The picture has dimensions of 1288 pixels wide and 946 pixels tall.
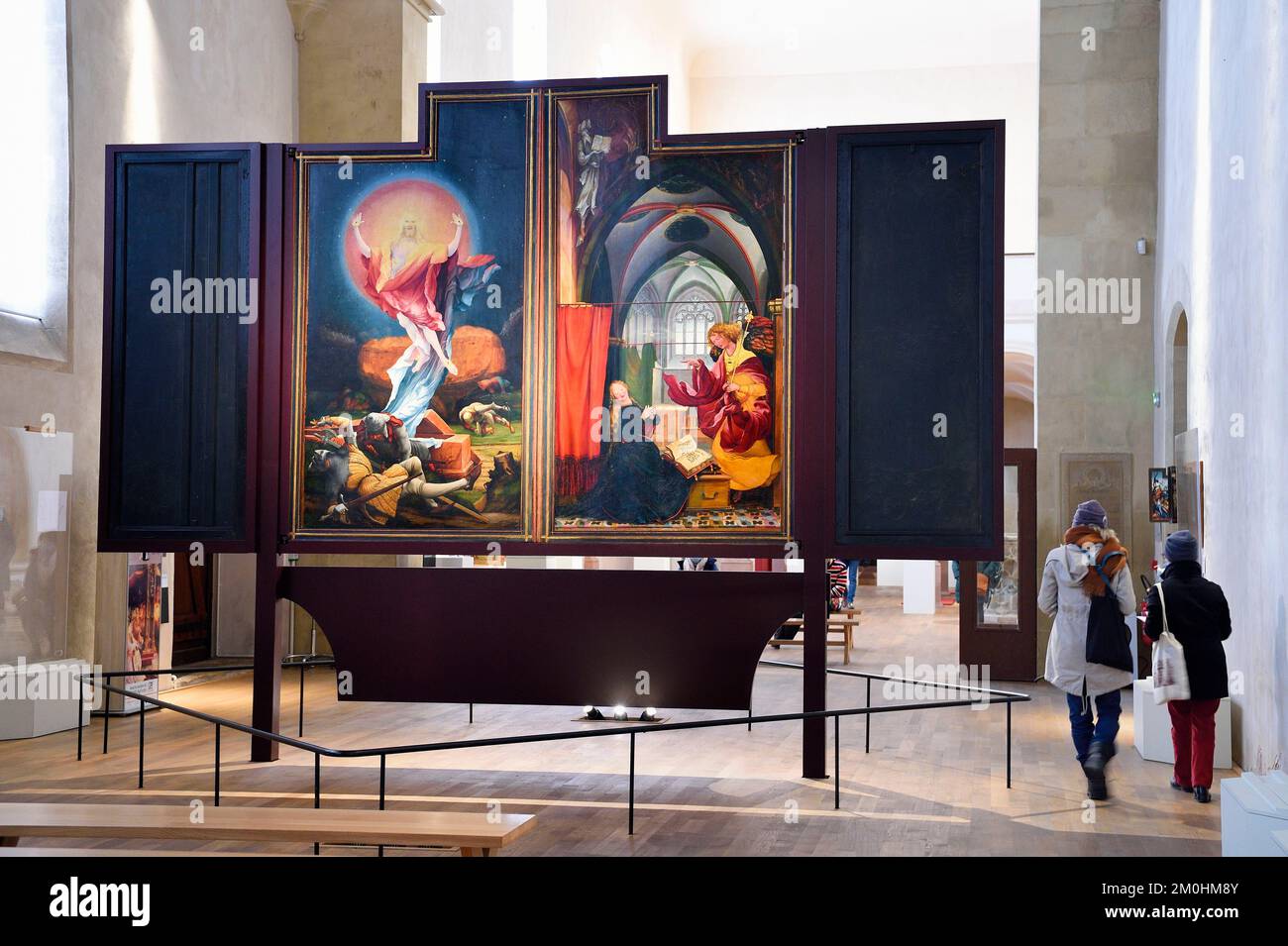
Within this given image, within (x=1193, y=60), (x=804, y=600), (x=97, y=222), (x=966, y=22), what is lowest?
(x=804, y=600)

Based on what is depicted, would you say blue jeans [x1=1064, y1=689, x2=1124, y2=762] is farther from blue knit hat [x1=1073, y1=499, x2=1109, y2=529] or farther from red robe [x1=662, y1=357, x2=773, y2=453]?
red robe [x1=662, y1=357, x2=773, y2=453]

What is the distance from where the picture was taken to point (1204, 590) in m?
9.84

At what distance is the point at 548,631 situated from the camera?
37.3 ft

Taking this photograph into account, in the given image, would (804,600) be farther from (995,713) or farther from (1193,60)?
(1193,60)

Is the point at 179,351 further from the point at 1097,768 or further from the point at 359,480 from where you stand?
the point at 1097,768

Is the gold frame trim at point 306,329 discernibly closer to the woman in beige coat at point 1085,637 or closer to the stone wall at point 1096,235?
the woman in beige coat at point 1085,637

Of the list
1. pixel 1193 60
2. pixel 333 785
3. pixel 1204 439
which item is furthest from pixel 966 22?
pixel 333 785

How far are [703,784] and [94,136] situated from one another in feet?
32.3

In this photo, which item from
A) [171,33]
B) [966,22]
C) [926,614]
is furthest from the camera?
[966,22]

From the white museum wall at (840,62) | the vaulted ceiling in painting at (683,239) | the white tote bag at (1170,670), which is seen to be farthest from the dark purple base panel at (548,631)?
the white museum wall at (840,62)

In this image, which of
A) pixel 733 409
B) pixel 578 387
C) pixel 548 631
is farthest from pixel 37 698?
pixel 733 409

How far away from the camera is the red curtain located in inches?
444

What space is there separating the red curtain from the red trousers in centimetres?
499

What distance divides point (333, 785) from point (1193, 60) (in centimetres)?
1191
